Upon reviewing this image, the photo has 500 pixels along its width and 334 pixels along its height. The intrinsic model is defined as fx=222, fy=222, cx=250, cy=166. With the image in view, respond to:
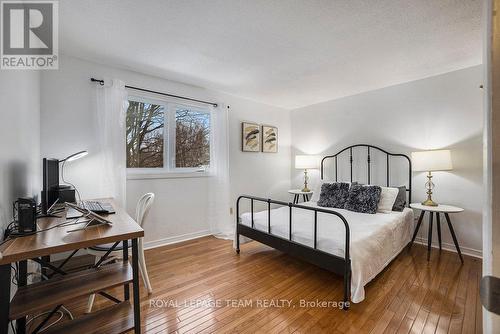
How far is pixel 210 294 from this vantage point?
1.94 metres

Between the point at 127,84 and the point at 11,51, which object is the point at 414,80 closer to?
the point at 127,84

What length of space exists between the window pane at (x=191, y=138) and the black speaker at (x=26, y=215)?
2043mm

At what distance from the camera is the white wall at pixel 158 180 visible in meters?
2.34

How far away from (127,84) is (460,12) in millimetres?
3300

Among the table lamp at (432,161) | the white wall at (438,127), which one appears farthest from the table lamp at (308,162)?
the table lamp at (432,161)

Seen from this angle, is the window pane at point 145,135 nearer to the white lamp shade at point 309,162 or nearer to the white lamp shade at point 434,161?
the white lamp shade at point 309,162

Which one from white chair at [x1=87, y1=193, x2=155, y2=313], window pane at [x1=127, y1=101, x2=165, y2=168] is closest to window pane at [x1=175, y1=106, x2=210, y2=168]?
window pane at [x1=127, y1=101, x2=165, y2=168]

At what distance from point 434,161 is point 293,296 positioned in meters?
2.24

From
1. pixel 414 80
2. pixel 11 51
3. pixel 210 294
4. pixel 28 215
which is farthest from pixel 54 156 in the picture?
pixel 414 80

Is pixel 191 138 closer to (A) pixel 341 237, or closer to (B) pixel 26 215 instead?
(B) pixel 26 215

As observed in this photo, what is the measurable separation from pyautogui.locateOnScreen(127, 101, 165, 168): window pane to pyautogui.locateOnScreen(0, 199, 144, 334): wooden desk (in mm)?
1487

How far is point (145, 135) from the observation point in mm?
2967

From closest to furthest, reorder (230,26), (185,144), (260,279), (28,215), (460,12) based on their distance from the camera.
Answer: (28,215) → (460,12) → (230,26) → (260,279) → (185,144)

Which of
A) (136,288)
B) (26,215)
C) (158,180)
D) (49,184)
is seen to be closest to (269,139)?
(158,180)
